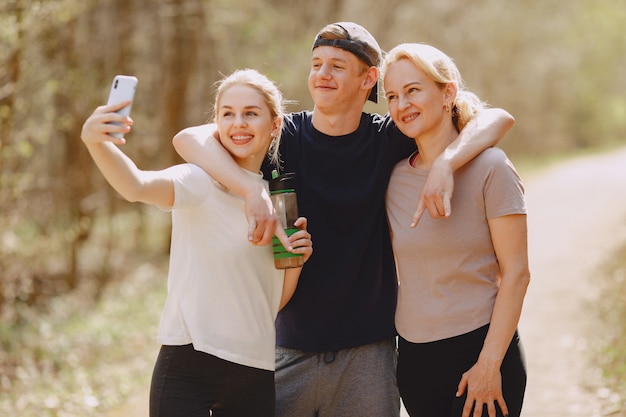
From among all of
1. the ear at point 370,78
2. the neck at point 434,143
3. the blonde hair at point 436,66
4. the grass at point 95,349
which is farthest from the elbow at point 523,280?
the grass at point 95,349

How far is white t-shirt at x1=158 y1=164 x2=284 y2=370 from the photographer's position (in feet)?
9.52

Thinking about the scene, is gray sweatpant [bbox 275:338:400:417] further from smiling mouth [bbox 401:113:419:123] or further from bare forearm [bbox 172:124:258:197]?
smiling mouth [bbox 401:113:419:123]

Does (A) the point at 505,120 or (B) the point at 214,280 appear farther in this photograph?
(A) the point at 505,120

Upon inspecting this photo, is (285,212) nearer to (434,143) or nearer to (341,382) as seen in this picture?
(434,143)

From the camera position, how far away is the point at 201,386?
290cm

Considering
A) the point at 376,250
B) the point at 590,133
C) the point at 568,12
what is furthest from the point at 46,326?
the point at 590,133

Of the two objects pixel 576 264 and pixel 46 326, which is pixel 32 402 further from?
pixel 576 264

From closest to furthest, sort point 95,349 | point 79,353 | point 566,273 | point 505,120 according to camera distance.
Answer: point 505,120 → point 79,353 → point 95,349 → point 566,273

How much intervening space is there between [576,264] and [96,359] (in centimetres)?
644

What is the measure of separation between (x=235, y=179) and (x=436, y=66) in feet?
3.02

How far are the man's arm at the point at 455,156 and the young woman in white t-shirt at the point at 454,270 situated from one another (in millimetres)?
66

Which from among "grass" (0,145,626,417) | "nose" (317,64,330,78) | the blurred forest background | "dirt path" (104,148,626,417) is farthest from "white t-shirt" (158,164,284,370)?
the blurred forest background

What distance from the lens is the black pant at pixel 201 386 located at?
2.84m

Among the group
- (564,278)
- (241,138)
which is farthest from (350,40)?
(564,278)
